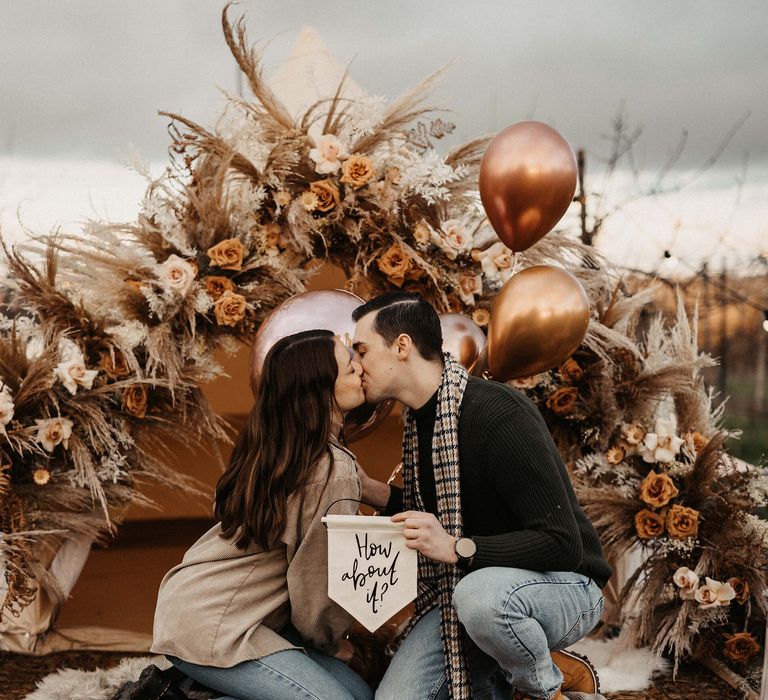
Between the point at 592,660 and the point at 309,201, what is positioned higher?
the point at 309,201

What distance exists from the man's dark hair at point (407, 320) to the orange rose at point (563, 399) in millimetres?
1005

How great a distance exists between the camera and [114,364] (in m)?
2.95

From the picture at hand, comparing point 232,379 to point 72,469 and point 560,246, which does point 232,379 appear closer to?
point 72,469

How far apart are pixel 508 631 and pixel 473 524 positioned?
0.33m

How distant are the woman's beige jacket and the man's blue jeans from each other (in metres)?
0.23

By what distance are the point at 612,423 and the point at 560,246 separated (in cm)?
69

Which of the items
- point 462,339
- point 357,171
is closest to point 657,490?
point 462,339

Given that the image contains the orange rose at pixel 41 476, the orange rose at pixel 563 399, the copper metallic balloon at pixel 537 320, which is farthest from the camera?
the orange rose at pixel 563 399

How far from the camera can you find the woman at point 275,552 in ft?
7.04

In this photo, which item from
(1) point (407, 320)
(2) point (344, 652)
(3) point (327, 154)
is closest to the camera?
(1) point (407, 320)

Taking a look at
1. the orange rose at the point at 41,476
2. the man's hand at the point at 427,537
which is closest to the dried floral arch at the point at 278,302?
the orange rose at the point at 41,476

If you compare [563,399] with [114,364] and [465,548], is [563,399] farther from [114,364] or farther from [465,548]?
[114,364]

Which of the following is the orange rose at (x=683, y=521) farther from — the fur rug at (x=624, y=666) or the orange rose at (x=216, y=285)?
the orange rose at (x=216, y=285)

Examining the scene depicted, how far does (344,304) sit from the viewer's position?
2.71 meters
